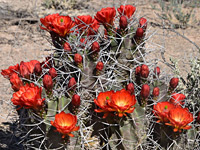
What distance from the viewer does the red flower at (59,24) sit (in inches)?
71.5

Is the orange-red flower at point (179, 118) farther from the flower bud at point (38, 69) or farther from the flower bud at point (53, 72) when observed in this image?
the flower bud at point (38, 69)

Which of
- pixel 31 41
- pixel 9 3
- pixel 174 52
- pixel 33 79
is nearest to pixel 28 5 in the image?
pixel 9 3

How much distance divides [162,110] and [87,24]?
2.53ft

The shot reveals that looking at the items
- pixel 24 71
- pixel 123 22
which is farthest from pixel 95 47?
pixel 24 71

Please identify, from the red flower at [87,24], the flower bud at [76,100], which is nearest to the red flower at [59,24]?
the red flower at [87,24]

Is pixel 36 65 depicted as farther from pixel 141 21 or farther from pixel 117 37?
pixel 141 21

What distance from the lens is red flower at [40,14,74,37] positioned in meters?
1.82

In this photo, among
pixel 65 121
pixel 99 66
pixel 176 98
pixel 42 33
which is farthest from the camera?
pixel 42 33

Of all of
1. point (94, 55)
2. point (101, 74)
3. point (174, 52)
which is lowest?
point (174, 52)

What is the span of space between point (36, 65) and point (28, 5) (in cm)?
337

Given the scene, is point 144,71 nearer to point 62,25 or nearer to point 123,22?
point 123,22

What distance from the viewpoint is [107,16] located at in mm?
1899

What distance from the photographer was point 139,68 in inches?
71.5

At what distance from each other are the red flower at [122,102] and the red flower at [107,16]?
21.2 inches
